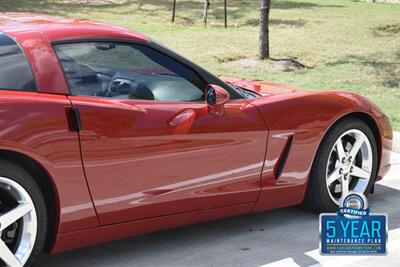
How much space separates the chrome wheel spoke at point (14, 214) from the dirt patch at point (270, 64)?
809 cm

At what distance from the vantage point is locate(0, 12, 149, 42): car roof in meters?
3.74

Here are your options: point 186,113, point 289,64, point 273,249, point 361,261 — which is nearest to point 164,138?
point 186,113

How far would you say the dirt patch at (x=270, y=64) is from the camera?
11.3m

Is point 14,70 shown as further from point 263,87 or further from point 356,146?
point 356,146

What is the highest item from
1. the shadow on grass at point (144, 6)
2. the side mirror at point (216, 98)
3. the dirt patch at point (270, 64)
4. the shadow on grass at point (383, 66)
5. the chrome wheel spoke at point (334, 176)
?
the side mirror at point (216, 98)

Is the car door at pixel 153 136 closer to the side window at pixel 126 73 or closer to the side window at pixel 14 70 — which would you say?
the side window at pixel 126 73

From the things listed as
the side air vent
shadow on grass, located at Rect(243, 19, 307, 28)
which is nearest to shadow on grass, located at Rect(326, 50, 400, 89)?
shadow on grass, located at Rect(243, 19, 307, 28)

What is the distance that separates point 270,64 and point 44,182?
8.33 metres

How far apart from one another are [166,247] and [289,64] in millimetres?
7770

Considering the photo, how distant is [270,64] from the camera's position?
37.6 ft

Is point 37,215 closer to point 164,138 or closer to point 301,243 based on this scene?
point 164,138

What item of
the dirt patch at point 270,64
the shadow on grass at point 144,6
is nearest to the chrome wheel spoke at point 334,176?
the dirt patch at point 270,64

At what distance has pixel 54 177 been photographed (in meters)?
3.46

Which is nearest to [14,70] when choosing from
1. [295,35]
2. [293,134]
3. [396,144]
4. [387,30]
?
[293,134]
